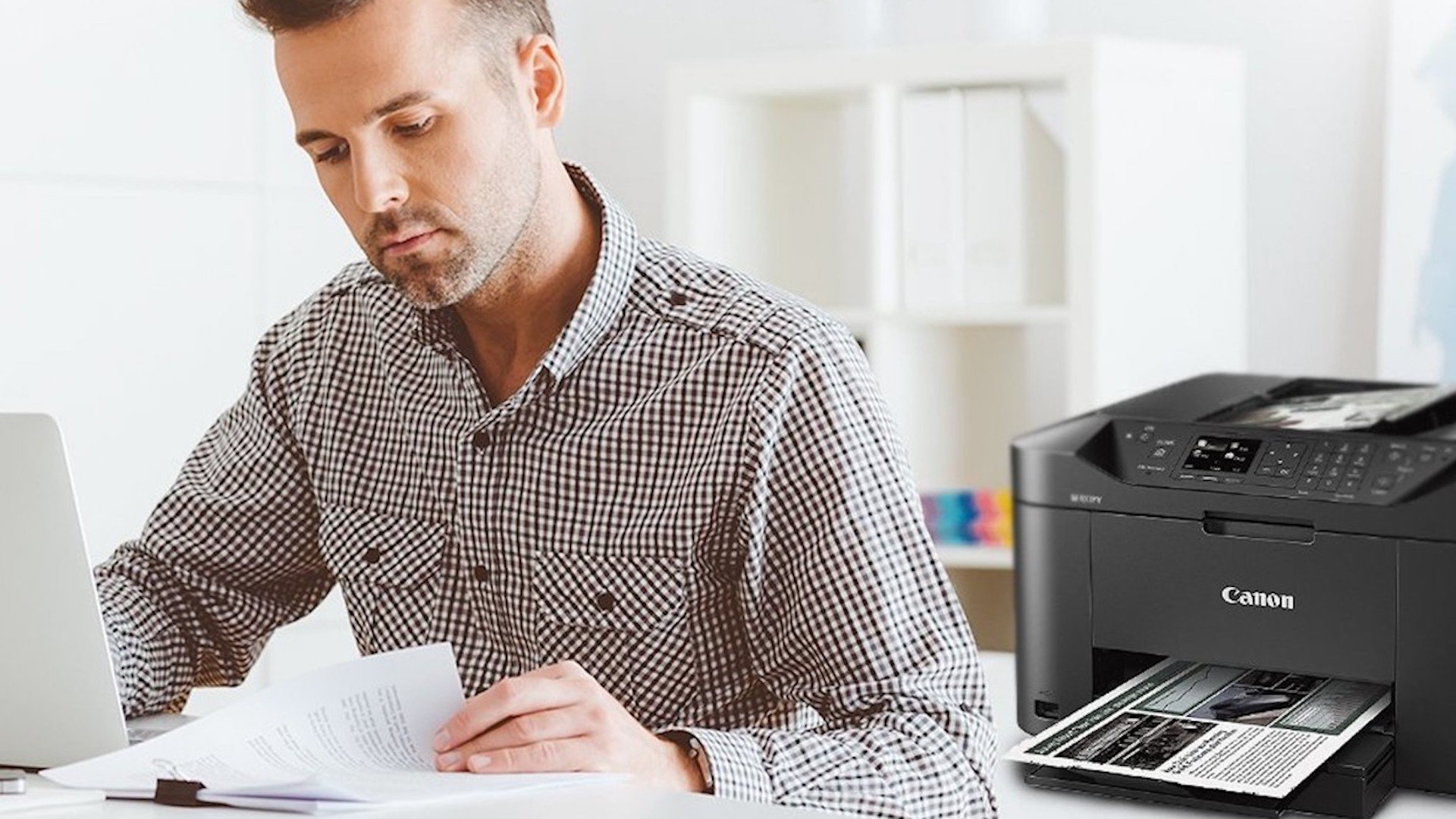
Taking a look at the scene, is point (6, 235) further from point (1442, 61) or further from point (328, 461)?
point (1442, 61)

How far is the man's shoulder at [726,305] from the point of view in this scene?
58.7 inches

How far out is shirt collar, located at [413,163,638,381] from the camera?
4.97 ft

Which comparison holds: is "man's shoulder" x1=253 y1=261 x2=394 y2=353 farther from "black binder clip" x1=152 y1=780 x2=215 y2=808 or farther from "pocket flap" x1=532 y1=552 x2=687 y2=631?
"black binder clip" x1=152 y1=780 x2=215 y2=808

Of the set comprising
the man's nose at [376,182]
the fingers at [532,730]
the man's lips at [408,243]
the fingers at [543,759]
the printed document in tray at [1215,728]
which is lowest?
the printed document in tray at [1215,728]

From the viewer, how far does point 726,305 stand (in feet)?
5.04

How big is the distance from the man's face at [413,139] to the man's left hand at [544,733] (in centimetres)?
42

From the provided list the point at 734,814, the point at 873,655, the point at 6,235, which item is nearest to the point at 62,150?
the point at 6,235

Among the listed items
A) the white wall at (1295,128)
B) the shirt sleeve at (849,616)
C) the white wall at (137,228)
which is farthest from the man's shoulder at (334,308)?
the white wall at (1295,128)

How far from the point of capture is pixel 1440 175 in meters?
2.62

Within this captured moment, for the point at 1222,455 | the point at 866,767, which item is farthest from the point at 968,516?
the point at 866,767

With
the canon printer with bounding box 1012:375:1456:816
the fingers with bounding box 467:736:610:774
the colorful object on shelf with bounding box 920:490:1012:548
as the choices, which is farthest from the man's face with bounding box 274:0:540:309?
the colorful object on shelf with bounding box 920:490:1012:548

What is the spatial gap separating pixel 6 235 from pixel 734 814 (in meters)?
1.89

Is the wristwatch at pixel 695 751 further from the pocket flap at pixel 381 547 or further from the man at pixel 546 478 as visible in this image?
the pocket flap at pixel 381 547

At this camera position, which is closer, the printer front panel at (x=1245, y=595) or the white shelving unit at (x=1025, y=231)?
the printer front panel at (x=1245, y=595)
